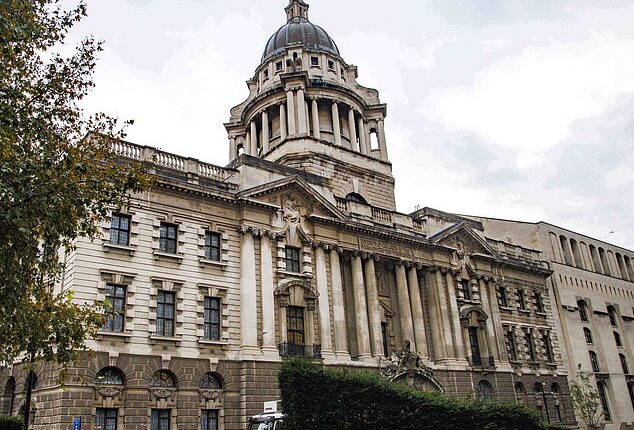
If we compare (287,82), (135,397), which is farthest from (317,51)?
(135,397)

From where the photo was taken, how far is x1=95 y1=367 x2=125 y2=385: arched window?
25.7 meters

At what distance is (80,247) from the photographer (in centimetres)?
2669

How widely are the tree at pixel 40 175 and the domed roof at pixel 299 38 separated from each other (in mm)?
39177

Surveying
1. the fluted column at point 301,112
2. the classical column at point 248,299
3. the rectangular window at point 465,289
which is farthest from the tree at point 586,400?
the fluted column at point 301,112

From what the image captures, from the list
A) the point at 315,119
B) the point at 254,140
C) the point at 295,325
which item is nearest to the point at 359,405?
the point at 295,325

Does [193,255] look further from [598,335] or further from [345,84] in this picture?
[598,335]

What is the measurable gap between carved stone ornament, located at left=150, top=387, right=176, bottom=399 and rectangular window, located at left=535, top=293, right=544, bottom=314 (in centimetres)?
3239

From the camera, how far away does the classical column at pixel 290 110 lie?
1808 inches

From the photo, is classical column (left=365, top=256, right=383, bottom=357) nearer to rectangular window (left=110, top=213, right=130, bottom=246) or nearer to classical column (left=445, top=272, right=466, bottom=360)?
classical column (left=445, top=272, right=466, bottom=360)

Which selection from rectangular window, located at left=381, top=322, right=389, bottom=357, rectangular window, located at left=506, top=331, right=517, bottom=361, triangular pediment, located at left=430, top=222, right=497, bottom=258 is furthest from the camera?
rectangular window, located at left=506, top=331, right=517, bottom=361

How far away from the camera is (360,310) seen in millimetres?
36125

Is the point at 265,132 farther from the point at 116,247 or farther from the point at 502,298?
the point at 116,247

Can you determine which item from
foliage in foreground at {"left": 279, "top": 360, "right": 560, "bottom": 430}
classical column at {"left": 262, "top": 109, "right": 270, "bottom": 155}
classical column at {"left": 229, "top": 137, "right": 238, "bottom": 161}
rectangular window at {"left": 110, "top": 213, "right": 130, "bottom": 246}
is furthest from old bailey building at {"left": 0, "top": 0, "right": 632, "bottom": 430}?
foliage in foreground at {"left": 279, "top": 360, "right": 560, "bottom": 430}

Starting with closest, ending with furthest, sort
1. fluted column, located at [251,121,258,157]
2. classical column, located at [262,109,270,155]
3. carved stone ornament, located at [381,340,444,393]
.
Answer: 1. carved stone ornament, located at [381,340,444,393]
2. classical column, located at [262,109,270,155]
3. fluted column, located at [251,121,258,157]
